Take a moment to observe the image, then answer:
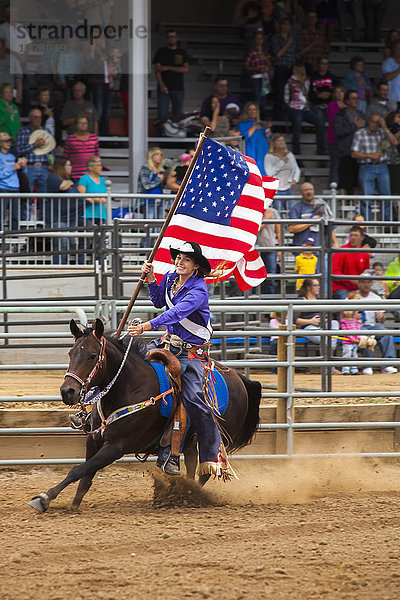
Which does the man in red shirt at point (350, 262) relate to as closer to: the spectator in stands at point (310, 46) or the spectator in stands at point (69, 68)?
the spectator in stands at point (69, 68)

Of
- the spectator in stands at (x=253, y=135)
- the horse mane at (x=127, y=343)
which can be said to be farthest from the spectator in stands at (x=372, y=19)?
the horse mane at (x=127, y=343)

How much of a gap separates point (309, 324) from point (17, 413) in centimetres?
374

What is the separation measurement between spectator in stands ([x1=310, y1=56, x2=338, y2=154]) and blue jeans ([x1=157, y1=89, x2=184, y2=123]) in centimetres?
255

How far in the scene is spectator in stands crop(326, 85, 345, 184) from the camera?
16219 millimetres

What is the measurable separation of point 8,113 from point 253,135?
4.05m

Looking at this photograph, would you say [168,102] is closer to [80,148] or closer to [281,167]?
[80,148]

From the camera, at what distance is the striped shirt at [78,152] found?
14.4m

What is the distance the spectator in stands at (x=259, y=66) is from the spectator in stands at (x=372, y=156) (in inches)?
101

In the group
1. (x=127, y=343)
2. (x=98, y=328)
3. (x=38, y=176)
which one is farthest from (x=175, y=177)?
(x=98, y=328)

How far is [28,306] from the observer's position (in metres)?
8.14

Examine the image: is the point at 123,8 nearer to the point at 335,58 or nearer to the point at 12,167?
the point at 12,167

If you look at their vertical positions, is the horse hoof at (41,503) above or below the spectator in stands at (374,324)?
below

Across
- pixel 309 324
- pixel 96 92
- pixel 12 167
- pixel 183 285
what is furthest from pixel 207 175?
pixel 96 92

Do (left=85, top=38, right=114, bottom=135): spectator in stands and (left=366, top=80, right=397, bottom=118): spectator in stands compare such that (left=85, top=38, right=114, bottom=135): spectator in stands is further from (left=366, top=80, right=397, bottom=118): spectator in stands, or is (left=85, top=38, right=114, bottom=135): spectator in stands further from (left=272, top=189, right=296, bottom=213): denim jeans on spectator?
(left=366, top=80, right=397, bottom=118): spectator in stands
